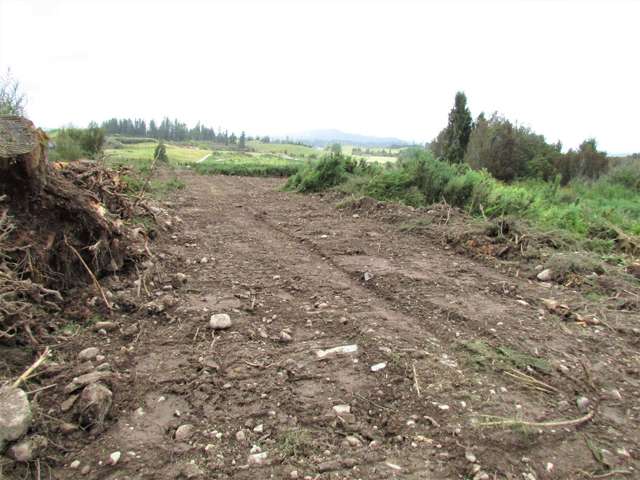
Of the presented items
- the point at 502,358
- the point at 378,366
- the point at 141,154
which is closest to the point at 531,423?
the point at 502,358

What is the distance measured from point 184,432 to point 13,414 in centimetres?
80

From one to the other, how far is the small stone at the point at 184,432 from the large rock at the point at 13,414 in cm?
70

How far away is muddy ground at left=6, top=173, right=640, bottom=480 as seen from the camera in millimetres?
1830

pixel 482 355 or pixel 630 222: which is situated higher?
pixel 630 222

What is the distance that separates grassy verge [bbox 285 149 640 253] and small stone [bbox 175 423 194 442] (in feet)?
17.7

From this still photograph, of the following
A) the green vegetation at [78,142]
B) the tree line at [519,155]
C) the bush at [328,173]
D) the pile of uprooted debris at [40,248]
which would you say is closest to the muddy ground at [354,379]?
the pile of uprooted debris at [40,248]

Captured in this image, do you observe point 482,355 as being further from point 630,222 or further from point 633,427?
point 630,222

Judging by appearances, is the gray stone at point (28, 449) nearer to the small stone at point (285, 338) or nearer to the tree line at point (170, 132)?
the small stone at point (285, 338)

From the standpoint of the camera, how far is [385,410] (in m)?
2.16

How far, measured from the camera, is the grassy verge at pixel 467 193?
5805 millimetres

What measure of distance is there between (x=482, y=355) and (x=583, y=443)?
0.77m

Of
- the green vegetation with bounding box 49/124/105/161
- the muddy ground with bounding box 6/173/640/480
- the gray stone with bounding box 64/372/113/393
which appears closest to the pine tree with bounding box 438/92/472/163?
the green vegetation with bounding box 49/124/105/161

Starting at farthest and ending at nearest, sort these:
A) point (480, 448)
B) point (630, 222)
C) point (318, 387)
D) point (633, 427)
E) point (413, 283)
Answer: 1. point (630, 222)
2. point (413, 283)
3. point (318, 387)
4. point (633, 427)
5. point (480, 448)

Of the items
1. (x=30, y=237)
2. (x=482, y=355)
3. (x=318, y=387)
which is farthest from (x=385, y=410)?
(x=30, y=237)
